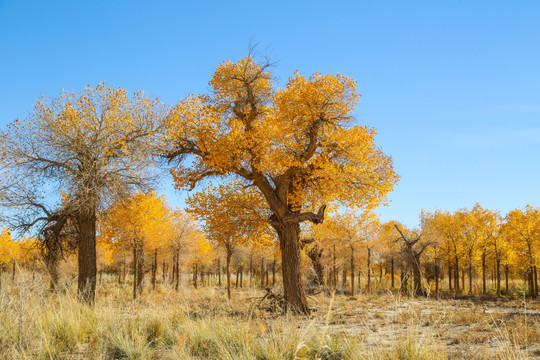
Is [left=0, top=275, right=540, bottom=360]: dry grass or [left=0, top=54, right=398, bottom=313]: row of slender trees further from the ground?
[left=0, top=54, right=398, bottom=313]: row of slender trees

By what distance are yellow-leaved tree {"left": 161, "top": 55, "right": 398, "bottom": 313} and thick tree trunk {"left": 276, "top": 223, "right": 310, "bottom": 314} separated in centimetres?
3

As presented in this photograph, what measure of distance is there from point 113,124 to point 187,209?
4243 mm

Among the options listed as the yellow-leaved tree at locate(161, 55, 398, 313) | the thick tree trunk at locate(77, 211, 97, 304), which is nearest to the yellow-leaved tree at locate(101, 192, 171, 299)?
the thick tree trunk at locate(77, 211, 97, 304)

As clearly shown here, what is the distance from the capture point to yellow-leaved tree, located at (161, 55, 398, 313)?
12.4 metres

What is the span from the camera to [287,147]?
505 inches

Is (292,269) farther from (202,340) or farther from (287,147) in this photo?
(202,340)

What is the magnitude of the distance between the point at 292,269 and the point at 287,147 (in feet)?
13.5

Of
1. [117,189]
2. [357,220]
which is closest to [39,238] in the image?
[117,189]

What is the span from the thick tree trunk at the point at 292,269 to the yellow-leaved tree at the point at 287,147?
0.03 meters

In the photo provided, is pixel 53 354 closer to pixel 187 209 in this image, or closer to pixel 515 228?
pixel 187 209

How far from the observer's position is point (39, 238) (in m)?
15.9

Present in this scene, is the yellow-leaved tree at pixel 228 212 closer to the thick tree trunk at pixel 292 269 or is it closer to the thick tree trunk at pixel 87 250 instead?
the thick tree trunk at pixel 292 269

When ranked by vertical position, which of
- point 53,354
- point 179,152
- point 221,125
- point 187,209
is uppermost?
point 221,125

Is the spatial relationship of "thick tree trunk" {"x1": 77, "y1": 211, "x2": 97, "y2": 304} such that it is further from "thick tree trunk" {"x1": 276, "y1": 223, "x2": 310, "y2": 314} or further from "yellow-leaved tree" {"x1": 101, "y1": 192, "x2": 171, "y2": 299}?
"thick tree trunk" {"x1": 276, "y1": 223, "x2": 310, "y2": 314}
